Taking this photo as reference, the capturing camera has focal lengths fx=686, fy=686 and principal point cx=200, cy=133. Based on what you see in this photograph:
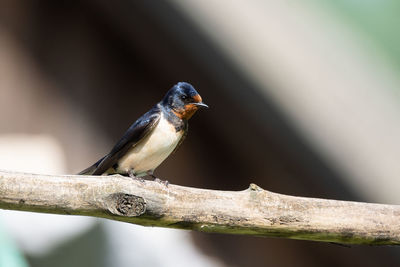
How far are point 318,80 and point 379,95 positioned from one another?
0.10m

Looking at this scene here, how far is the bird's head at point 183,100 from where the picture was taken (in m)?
1.93

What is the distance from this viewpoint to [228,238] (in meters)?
2.09

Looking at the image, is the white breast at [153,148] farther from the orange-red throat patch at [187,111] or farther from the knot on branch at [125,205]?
the knot on branch at [125,205]

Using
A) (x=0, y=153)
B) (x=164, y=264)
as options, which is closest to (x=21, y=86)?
(x=0, y=153)

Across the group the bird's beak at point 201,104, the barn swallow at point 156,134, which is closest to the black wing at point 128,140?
the barn swallow at point 156,134

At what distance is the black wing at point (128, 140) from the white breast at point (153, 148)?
23 millimetres

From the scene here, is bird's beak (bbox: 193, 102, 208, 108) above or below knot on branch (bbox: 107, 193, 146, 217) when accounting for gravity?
above

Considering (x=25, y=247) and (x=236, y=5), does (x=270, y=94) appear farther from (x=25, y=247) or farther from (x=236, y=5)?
(x=25, y=247)

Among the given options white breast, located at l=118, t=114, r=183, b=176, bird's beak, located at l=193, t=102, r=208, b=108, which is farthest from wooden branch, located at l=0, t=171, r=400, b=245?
white breast, located at l=118, t=114, r=183, b=176

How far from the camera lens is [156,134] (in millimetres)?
1979

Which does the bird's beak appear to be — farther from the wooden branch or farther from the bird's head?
the wooden branch

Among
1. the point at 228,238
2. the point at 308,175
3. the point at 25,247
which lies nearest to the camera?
the point at 308,175

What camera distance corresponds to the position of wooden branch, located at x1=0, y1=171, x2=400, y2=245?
3.53 ft

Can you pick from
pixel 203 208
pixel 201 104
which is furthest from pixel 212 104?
pixel 203 208
